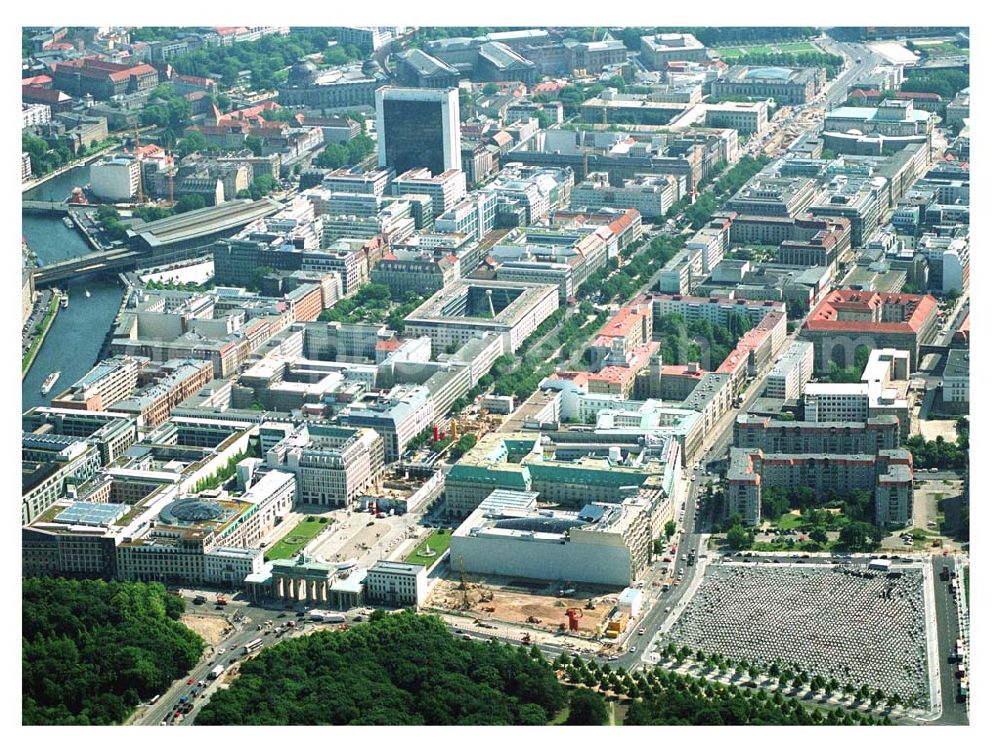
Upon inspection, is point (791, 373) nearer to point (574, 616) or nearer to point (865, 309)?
point (865, 309)

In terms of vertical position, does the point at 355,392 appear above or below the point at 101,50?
below

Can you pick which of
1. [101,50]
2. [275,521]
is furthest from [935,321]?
[101,50]

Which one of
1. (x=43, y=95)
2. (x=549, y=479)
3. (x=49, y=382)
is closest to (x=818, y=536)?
(x=549, y=479)

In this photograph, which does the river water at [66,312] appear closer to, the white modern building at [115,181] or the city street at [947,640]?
the white modern building at [115,181]

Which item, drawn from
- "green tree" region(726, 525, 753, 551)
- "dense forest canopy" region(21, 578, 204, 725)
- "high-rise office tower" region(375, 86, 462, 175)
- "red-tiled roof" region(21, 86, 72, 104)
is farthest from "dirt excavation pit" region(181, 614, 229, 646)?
"red-tiled roof" region(21, 86, 72, 104)

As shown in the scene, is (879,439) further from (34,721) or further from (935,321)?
(34,721)

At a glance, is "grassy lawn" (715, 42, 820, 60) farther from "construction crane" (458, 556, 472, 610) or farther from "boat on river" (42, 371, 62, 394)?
"construction crane" (458, 556, 472, 610)
